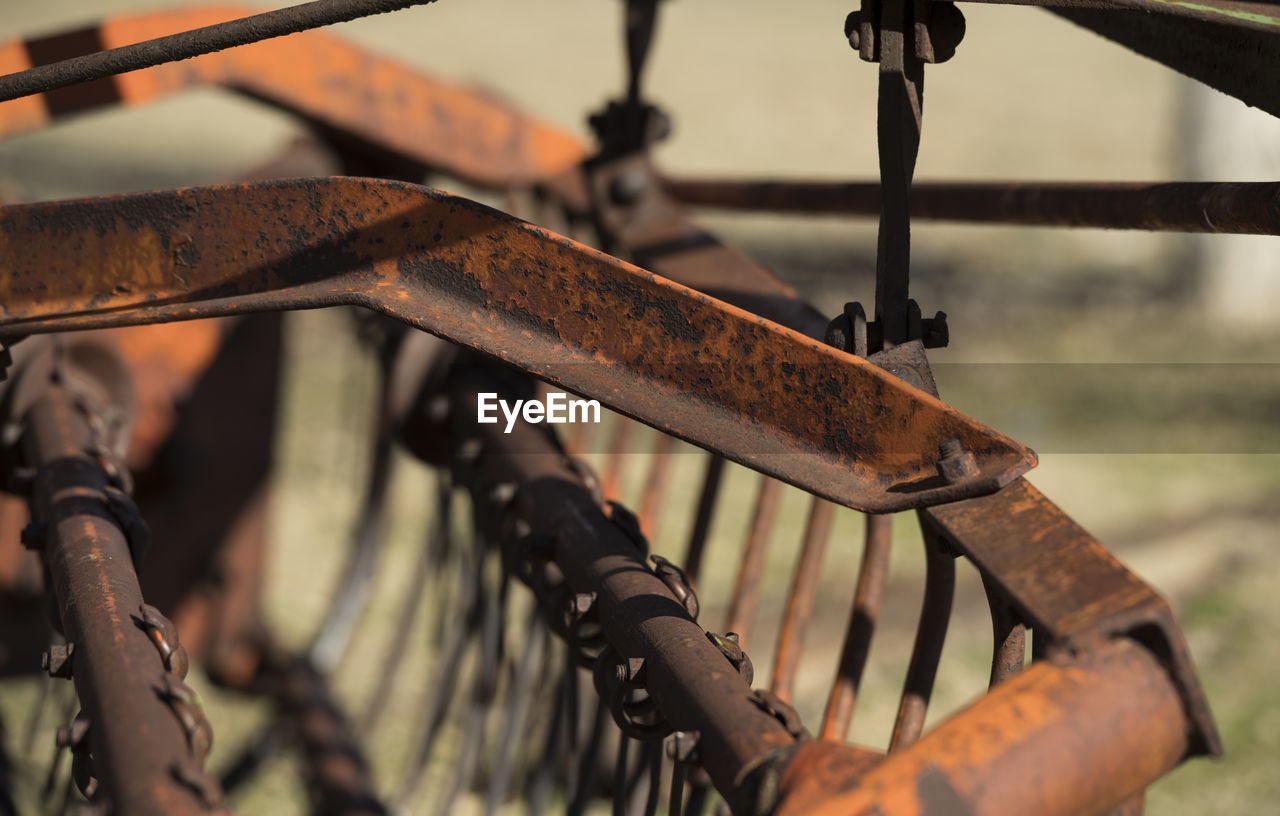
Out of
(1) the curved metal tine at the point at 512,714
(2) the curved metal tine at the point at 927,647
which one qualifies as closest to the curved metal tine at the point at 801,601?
(2) the curved metal tine at the point at 927,647

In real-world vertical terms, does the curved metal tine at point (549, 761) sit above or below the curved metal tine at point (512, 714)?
below

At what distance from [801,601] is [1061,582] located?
118cm

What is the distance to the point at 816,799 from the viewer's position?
126 centimetres

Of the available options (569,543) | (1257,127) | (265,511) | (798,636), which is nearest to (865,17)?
(569,543)

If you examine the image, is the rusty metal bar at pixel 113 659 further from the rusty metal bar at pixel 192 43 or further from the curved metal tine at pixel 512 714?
the curved metal tine at pixel 512 714

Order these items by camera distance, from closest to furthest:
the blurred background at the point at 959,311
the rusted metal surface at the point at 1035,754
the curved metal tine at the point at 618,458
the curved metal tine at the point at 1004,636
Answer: the rusted metal surface at the point at 1035,754 → the curved metal tine at the point at 1004,636 → the curved metal tine at the point at 618,458 → the blurred background at the point at 959,311

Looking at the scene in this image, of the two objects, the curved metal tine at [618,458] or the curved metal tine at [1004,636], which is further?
the curved metal tine at [618,458]

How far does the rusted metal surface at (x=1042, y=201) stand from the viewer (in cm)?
182

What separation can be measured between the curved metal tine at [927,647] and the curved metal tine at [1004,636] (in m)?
0.29

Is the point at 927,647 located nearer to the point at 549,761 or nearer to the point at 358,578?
the point at 549,761

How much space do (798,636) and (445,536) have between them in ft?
3.54

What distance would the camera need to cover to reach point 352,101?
3.16 m

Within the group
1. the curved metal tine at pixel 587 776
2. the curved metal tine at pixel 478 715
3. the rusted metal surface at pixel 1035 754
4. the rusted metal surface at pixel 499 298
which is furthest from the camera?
the curved metal tine at pixel 478 715

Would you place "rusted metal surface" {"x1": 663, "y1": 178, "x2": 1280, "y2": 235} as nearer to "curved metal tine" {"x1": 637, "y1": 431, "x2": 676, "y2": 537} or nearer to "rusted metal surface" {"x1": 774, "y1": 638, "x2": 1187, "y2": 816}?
"curved metal tine" {"x1": 637, "y1": 431, "x2": 676, "y2": 537}
